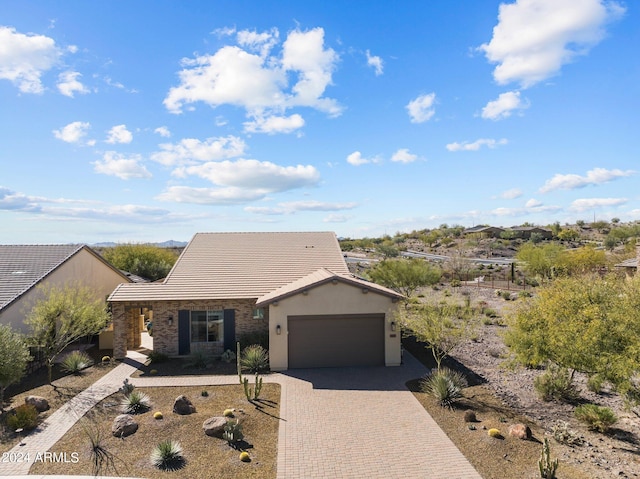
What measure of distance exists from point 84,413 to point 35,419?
1313 mm

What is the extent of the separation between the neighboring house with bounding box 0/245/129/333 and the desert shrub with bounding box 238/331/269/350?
392 inches

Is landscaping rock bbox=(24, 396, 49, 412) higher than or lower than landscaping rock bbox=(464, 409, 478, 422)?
higher

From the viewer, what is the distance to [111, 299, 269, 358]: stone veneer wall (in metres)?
19.0

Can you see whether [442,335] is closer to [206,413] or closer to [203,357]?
[206,413]

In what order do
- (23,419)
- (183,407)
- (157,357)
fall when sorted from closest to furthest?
(23,419)
(183,407)
(157,357)

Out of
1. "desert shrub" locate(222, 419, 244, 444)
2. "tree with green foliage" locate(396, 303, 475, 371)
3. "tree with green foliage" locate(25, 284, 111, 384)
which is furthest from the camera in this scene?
"tree with green foliage" locate(25, 284, 111, 384)

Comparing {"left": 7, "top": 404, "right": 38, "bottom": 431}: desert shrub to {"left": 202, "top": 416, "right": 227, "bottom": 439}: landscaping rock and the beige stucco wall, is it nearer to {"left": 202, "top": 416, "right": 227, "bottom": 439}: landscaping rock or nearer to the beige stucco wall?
{"left": 202, "top": 416, "right": 227, "bottom": 439}: landscaping rock

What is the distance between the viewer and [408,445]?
1059 cm

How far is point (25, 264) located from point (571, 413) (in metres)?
25.8

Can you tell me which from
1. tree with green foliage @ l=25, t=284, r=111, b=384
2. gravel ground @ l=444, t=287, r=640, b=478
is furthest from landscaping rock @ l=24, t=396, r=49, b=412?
gravel ground @ l=444, t=287, r=640, b=478

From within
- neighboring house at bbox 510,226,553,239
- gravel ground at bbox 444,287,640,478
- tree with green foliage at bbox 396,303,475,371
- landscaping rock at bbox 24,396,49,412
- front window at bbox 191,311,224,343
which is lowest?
gravel ground at bbox 444,287,640,478

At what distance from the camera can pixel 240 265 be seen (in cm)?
2250

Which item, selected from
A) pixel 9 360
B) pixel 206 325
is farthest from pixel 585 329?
pixel 9 360

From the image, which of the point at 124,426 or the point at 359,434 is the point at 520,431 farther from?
the point at 124,426
